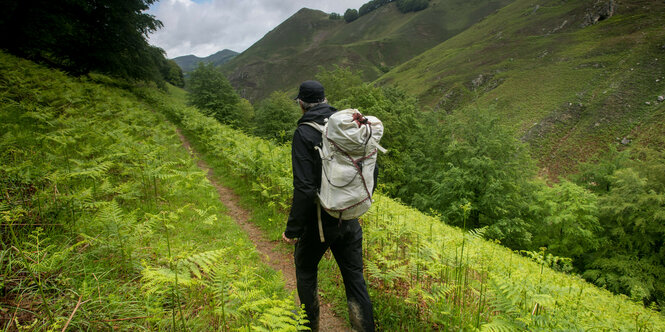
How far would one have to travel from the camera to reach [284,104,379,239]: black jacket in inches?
97.8

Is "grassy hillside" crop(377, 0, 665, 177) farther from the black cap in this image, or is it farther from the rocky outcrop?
the black cap

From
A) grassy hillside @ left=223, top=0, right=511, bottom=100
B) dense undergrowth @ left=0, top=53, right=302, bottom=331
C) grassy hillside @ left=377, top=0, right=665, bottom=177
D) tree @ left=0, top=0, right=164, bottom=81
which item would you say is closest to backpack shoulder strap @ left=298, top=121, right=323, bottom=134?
dense undergrowth @ left=0, top=53, right=302, bottom=331

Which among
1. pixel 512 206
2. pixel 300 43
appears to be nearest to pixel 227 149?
pixel 512 206

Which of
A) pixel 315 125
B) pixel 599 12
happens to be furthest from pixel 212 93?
pixel 599 12

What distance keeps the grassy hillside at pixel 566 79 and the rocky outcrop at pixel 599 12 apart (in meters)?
0.53

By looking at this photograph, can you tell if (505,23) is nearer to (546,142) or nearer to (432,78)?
(432,78)

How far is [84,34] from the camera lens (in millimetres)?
17547

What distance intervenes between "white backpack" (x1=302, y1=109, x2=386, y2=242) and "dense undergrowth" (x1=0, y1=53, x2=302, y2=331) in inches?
33.3

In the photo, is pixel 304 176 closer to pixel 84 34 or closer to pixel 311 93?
pixel 311 93

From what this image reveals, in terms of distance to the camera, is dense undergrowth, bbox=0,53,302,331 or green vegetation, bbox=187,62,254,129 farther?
green vegetation, bbox=187,62,254,129

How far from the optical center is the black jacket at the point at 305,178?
2.48 meters

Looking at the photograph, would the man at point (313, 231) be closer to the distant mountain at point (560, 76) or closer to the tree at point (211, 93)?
the distant mountain at point (560, 76)

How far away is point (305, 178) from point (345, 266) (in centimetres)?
101

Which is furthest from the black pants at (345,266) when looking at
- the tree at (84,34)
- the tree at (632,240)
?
the tree at (84,34)
